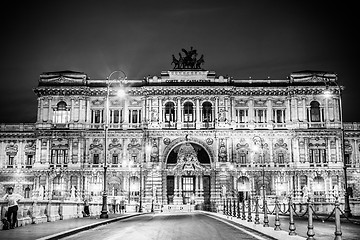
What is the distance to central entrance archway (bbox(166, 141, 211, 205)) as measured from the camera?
6969 centimetres

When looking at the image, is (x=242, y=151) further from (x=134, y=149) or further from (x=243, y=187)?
(x=134, y=149)

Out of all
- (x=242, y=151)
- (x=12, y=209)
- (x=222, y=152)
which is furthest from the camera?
(x=242, y=151)

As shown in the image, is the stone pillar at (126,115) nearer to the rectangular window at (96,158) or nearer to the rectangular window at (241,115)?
the rectangular window at (96,158)

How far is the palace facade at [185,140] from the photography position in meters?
70.1

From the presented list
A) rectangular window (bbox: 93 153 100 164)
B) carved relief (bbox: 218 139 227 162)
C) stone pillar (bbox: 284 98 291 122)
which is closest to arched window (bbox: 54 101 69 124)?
rectangular window (bbox: 93 153 100 164)

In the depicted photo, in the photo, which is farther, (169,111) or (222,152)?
(169,111)

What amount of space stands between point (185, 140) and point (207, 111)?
19.2 feet

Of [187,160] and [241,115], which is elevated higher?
[241,115]

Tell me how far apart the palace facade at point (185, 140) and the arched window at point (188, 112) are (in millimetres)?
164

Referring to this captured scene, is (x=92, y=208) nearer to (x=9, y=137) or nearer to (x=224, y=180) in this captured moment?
(x=224, y=180)

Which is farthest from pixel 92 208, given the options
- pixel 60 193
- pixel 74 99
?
pixel 74 99

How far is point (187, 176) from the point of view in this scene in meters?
70.6

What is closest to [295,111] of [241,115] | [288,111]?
[288,111]

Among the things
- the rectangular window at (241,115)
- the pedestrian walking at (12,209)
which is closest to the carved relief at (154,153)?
the rectangular window at (241,115)
